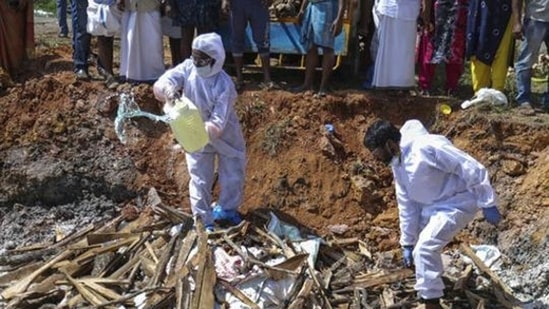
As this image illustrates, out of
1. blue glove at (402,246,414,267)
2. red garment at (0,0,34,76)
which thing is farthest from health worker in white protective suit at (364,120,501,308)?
red garment at (0,0,34,76)

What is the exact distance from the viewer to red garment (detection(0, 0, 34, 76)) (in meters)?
10.6

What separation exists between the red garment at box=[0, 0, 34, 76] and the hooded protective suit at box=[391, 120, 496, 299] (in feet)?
18.5

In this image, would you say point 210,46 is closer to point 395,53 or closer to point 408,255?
point 408,255

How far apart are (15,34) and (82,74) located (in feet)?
3.76

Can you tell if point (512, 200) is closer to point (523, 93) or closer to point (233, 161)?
point (523, 93)

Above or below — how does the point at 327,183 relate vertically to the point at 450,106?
below

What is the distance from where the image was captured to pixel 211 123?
7.59 m

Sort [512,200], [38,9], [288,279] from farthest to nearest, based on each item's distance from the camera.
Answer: [38,9], [512,200], [288,279]

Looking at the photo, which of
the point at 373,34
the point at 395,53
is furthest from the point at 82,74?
the point at 395,53

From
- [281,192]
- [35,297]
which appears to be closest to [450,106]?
[281,192]

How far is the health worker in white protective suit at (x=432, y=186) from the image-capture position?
6.59 meters

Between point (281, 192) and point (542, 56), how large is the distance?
4962 millimetres

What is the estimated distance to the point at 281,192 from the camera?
898 centimetres

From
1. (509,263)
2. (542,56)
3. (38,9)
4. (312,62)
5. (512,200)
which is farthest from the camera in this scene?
(38,9)
